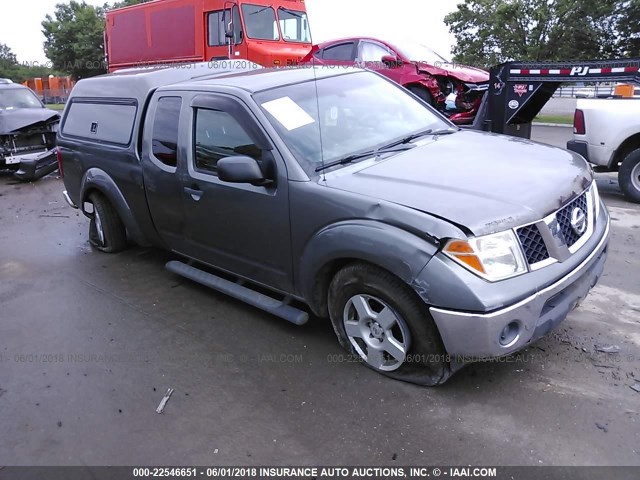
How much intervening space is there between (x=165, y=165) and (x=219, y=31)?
32.5 ft

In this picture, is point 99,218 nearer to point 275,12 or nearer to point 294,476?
point 294,476

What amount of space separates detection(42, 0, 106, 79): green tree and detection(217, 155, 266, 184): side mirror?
38.7 m

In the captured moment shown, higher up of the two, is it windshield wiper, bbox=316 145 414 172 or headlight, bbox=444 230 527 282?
windshield wiper, bbox=316 145 414 172

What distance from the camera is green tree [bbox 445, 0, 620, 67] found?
24855 millimetres

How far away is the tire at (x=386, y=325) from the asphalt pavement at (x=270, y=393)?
0.13 meters

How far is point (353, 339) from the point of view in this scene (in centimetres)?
335

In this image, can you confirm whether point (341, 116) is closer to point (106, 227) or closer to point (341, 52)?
point (106, 227)

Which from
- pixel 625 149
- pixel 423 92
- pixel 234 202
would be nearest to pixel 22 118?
pixel 423 92

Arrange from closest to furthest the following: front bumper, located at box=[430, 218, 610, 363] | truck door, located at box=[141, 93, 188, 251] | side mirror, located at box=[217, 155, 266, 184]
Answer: front bumper, located at box=[430, 218, 610, 363], side mirror, located at box=[217, 155, 266, 184], truck door, located at box=[141, 93, 188, 251]

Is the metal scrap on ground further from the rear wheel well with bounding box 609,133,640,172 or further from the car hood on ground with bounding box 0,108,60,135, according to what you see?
the car hood on ground with bounding box 0,108,60,135

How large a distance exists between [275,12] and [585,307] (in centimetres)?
1157

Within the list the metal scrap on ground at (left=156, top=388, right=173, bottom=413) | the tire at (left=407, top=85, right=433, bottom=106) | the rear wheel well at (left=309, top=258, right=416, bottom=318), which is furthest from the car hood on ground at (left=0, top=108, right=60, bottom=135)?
the rear wheel well at (left=309, top=258, right=416, bottom=318)

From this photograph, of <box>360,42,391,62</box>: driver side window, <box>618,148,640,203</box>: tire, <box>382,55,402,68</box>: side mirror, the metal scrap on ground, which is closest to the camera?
the metal scrap on ground

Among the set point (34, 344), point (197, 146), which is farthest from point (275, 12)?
point (34, 344)
